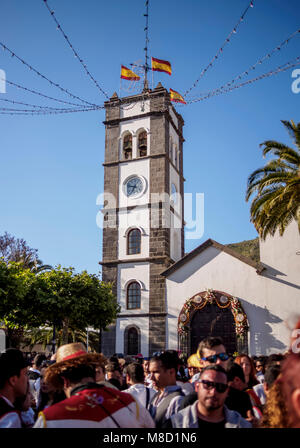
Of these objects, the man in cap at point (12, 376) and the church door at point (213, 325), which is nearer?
the man in cap at point (12, 376)

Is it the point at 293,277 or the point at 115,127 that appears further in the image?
the point at 115,127

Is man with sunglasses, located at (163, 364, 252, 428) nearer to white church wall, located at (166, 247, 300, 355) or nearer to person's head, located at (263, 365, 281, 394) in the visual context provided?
person's head, located at (263, 365, 281, 394)

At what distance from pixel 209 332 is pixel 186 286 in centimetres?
314

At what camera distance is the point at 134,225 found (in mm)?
29312

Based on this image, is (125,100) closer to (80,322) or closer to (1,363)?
(80,322)

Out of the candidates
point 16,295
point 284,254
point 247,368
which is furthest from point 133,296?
point 247,368

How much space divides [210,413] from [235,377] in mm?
1567

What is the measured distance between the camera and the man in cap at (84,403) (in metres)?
2.73

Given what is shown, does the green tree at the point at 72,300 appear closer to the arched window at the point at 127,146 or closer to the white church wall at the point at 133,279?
the white church wall at the point at 133,279

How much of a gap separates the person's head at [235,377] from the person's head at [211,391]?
4.57 ft

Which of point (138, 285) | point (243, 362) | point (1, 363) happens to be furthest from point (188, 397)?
point (138, 285)

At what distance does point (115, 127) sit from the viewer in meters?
32.0

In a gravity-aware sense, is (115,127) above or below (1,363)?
above

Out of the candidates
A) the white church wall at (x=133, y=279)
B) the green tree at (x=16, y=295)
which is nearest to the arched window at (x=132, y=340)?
the white church wall at (x=133, y=279)
